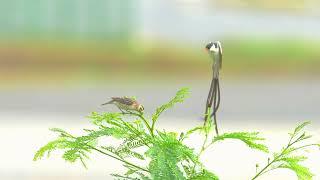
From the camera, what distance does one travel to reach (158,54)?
12.6 metres

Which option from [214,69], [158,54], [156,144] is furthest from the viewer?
[158,54]

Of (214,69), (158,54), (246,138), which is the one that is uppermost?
(214,69)

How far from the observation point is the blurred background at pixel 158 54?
34.4 ft

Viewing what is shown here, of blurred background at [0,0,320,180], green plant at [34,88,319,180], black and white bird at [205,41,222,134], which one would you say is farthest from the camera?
blurred background at [0,0,320,180]

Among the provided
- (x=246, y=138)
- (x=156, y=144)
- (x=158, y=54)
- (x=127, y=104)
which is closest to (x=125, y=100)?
(x=127, y=104)

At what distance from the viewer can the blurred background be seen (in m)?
10.5

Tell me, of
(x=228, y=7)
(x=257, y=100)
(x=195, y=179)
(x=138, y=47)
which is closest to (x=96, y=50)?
(x=138, y=47)

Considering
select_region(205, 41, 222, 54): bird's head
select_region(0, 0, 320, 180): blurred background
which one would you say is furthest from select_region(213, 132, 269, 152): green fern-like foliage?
select_region(0, 0, 320, 180): blurred background

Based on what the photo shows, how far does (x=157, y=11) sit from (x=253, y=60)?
1.60 m

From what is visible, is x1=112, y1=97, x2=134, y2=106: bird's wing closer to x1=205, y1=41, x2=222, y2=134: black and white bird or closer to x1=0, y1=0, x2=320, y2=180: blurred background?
x1=205, y1=41, x2=222, y2=134: black and white bird

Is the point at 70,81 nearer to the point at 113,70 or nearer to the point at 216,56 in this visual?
the point at 113,70

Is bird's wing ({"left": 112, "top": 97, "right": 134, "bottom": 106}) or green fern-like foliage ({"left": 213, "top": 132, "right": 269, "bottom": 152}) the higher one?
bird's wing ({"left": 112, "top": 97, "right": 134, "bottom": 106})

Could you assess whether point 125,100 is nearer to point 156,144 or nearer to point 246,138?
point 156,144

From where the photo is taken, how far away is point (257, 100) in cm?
1057
